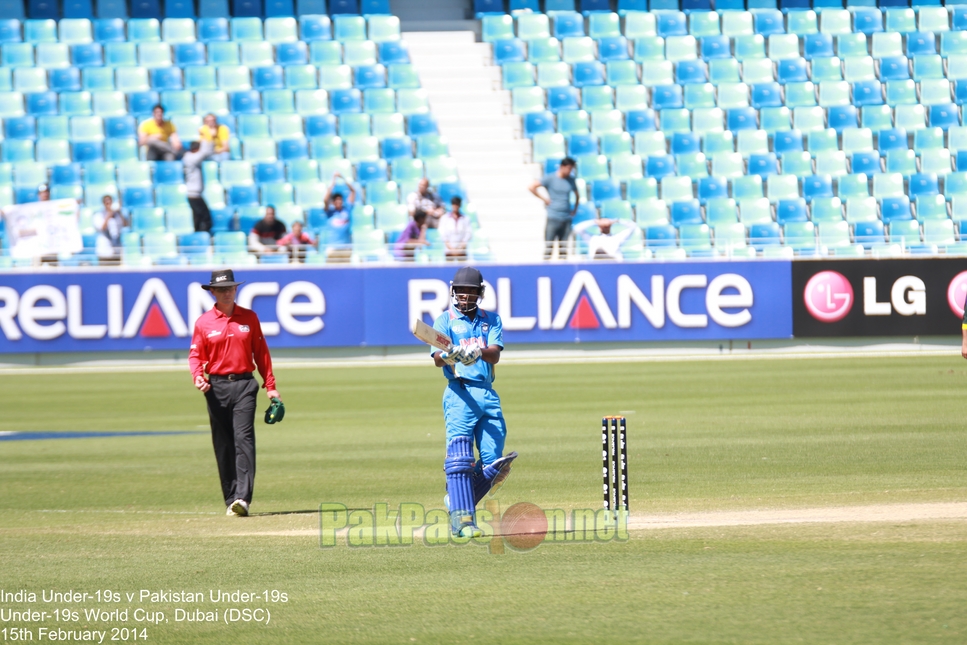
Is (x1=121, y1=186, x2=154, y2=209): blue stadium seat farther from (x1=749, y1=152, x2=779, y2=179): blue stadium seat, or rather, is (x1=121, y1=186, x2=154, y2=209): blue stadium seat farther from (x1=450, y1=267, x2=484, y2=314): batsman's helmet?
(x1=450, y1=267, x2=484, y2=314): batsman's helmet

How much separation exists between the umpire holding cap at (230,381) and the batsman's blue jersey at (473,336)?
211 centimetres

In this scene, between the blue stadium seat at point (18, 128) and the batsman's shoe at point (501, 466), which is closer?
the batsman's shoe at point (501, 466)

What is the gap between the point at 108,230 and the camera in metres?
25.8

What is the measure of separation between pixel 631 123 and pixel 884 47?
728 centimetres

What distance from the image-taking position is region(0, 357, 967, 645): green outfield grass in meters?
6.31

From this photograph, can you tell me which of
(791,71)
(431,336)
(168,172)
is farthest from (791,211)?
(431,336)

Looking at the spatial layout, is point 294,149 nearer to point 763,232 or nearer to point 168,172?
point 168,172

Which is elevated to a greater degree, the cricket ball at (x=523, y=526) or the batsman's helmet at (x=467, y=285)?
the batsman's helmet at (x=467, y=285)

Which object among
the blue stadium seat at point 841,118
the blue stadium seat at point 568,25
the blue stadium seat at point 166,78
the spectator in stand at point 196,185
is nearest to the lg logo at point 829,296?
the blue stadium seat at point 841,118

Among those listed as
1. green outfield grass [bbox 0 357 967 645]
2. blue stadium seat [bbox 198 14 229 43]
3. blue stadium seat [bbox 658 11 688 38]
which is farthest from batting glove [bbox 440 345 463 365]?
blue stadium seat [bbox 658 11 688 38]

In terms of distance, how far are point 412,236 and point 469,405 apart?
679 inches

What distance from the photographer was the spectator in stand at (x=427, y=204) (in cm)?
2614

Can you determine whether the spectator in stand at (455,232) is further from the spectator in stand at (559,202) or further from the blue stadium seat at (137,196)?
the blue stadium seat at (137,196)

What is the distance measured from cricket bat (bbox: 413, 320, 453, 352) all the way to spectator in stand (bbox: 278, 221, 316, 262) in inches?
680
